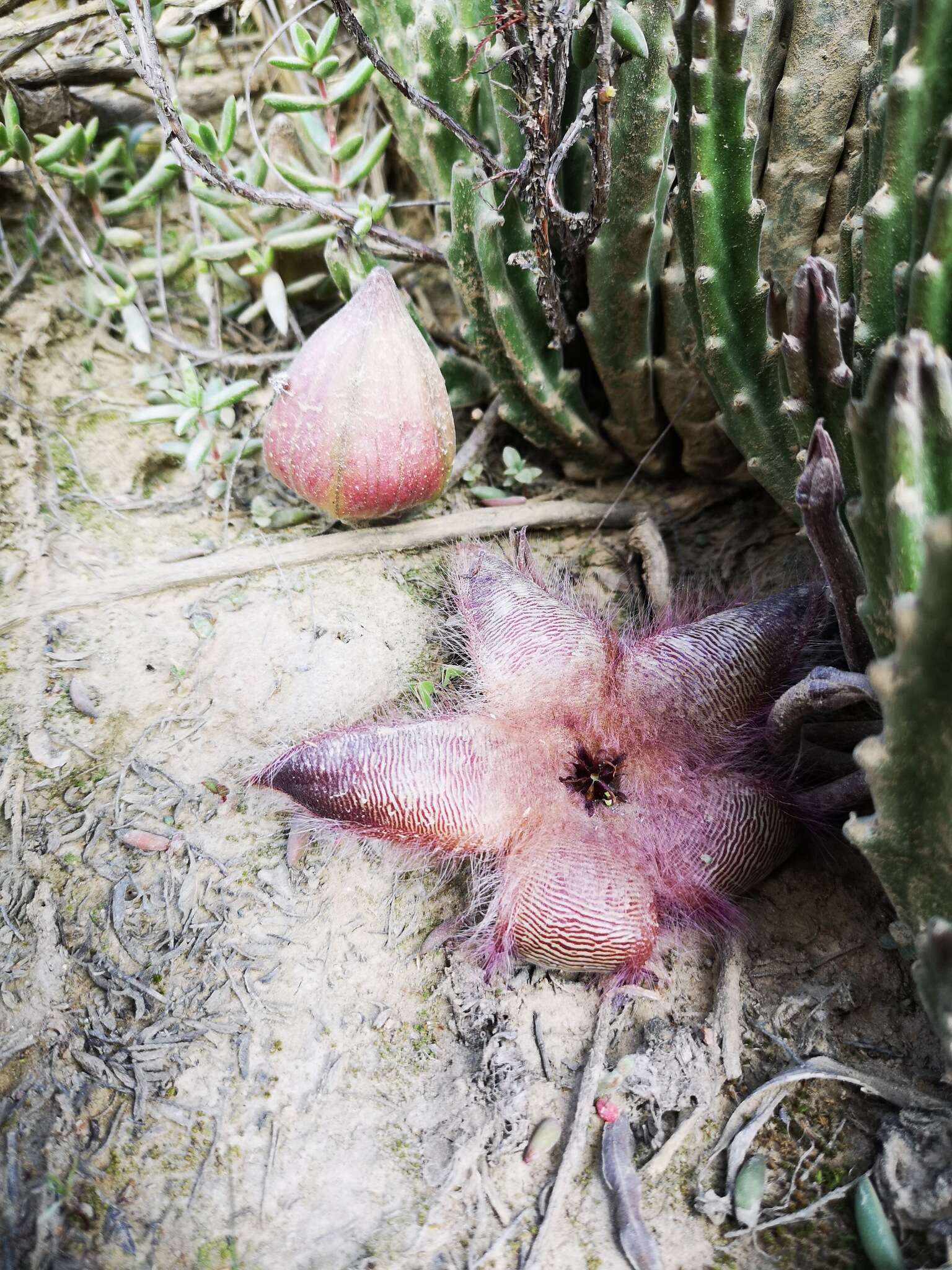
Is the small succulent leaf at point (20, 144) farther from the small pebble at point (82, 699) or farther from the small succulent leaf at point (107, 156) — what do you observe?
the small pebble at point (82, 699)

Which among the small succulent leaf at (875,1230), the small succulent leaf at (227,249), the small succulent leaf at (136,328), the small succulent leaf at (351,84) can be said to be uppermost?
the small succulent leaf at (351,84)

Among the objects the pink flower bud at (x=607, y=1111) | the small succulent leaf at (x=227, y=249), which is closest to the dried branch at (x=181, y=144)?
the small succulent leaf at (x=227, y=249)

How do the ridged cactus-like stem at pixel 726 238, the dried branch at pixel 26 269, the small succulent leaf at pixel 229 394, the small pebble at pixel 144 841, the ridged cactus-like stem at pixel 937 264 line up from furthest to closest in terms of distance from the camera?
the dried branch at pixel 26 269, the small succulent leaf at pixel 229 394, the small pebble at pixel 144 841, the ridged cactus-like stem at pixel 726 238, the ridged cactus-like stem at pixel 937 264

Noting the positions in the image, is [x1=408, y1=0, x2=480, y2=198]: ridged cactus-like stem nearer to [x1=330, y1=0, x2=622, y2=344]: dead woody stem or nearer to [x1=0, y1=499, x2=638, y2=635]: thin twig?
[x1=330, y1=0, x2=622, y2=344]: dead woody stem

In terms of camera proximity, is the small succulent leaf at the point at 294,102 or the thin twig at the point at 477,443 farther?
the thin twig at the point at 477,443

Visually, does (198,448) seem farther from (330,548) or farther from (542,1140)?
(542,1140)

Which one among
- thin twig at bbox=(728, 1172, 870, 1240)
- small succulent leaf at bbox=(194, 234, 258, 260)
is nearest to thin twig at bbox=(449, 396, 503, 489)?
small succulent leaf at bbox=(194, 234, 258, 260)
